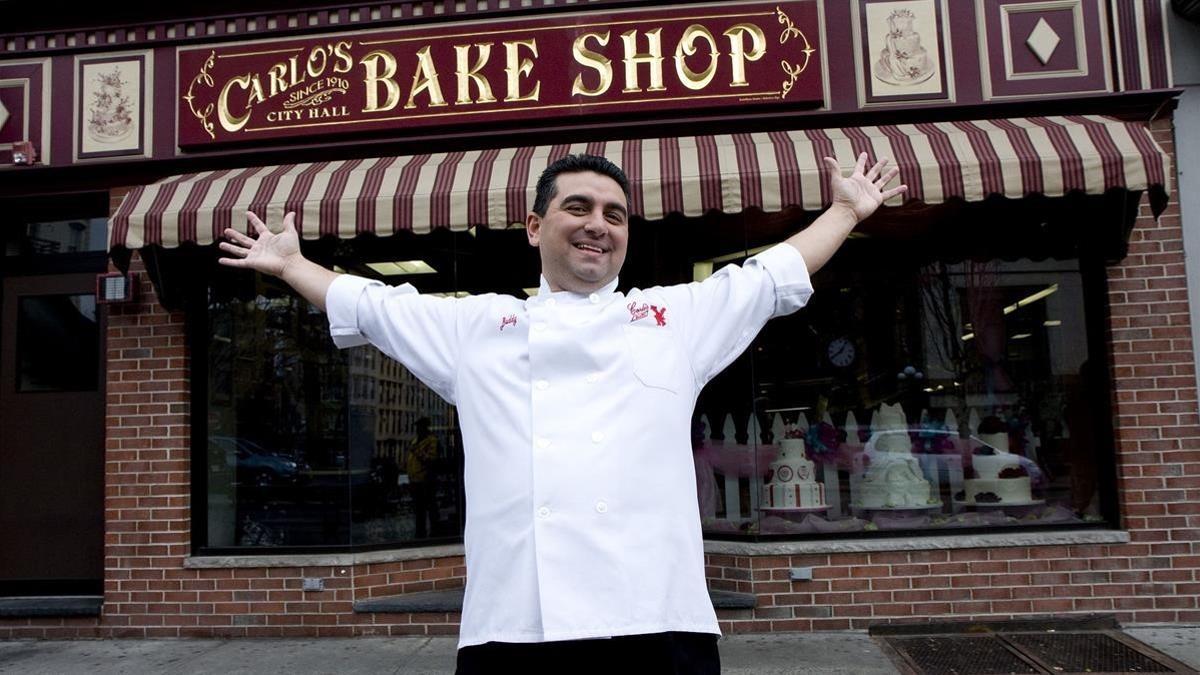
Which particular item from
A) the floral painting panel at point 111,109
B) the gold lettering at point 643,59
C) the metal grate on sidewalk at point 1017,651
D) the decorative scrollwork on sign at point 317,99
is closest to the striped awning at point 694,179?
the gold lettering at point 643,59

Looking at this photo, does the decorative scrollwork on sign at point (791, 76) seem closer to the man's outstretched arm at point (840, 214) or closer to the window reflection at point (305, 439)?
the window reflection at point (305, 439)

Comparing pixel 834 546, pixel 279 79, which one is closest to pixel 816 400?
pixel 834 546

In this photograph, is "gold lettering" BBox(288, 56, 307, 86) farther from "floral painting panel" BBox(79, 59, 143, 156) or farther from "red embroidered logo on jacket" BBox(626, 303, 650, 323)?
"red embroidered logo on jacket" BBox(626, 303, 650, 323)

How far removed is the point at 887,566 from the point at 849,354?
4.76ft

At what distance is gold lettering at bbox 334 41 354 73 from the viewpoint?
20.9ft

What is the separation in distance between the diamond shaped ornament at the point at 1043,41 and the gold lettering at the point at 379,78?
4.19 meters

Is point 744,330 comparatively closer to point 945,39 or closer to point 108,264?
point 945,39

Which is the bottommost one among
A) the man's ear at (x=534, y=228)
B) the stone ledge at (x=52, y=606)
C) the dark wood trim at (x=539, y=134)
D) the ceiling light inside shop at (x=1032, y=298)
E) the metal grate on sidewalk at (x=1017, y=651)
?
the metal grate on sidewalk at (x=1017, y=651)

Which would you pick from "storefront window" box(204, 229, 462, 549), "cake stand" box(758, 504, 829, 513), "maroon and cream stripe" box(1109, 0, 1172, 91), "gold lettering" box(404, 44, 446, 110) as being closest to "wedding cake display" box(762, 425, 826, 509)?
"cake stand" box(758, 504, 829, 513)

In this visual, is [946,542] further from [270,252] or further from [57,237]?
[57,237]

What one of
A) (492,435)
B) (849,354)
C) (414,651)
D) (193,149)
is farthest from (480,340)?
(193,149)

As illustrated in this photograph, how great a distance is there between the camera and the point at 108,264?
21.6ft

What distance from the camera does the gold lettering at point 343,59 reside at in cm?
637

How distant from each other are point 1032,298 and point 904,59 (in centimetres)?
183
